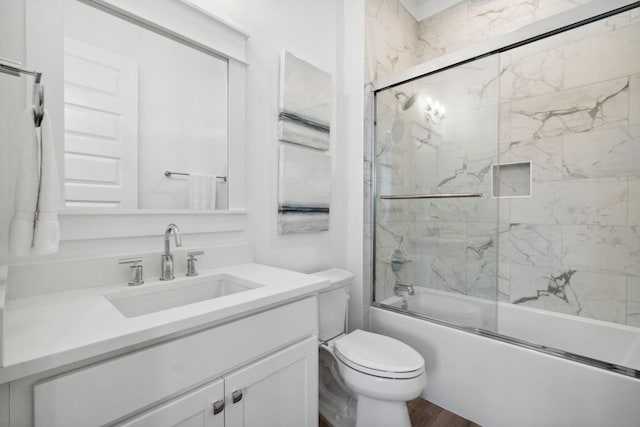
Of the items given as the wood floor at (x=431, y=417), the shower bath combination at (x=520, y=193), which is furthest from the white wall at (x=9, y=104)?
the shower bath combination at (x=520, y=193)

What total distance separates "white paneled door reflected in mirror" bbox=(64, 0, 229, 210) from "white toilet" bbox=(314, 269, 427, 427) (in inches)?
32.7

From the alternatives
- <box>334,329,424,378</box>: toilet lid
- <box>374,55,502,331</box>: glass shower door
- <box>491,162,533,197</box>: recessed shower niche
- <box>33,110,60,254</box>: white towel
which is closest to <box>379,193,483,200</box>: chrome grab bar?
<box>374,55,502,331</box>: glass shower door

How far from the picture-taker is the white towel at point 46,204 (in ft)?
2.32

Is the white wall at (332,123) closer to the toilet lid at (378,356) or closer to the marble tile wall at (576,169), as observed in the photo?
the toilet lid at (378,356)

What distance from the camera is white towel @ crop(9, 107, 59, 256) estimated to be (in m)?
0.69

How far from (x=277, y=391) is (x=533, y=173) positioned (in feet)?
7.00

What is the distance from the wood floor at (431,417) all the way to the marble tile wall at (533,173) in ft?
2.20

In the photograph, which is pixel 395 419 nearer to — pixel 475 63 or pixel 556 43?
pixel 475 63

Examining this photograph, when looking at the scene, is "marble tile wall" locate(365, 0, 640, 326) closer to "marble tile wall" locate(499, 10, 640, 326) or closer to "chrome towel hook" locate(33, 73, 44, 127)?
"marble tile wall" locate(499, 10, 640, 326)

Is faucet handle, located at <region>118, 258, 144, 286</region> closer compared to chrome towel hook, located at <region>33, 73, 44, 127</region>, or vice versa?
chrome towel hook, located at <region>33, 73, 44, 127</region>

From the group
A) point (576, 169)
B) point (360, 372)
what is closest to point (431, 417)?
point (360, 372)

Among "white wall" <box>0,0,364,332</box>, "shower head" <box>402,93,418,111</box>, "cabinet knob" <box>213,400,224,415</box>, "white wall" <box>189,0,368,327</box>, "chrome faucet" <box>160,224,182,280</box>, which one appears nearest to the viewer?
"cabinet knob" <box>213,400,224,415</box>

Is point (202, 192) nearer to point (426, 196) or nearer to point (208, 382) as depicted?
point (208, 382)

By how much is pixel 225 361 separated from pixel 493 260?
62.7 inches
